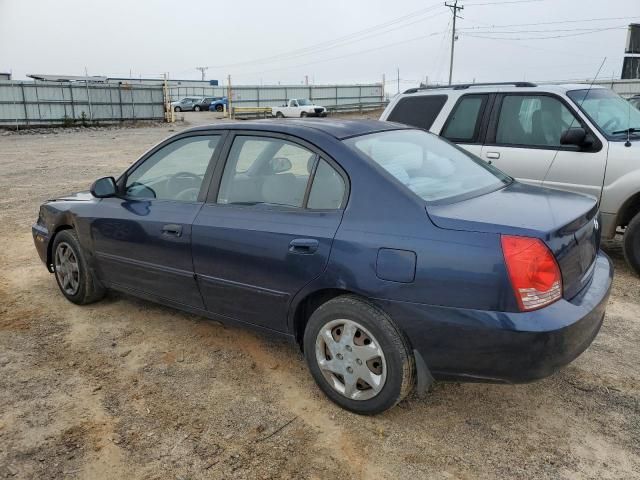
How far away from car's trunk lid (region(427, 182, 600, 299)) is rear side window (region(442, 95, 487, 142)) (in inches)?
119

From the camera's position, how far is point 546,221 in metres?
Answer: 2.72

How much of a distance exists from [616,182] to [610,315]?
1466 millimetres

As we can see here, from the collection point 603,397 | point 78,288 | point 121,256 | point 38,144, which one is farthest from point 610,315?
point 38,144

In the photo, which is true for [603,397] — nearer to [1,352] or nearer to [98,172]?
[1,352]

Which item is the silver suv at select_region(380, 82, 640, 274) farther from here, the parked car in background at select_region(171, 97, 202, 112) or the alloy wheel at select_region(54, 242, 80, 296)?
the parked car in background at select_region(171, 97, 202, 112)

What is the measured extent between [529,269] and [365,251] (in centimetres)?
78

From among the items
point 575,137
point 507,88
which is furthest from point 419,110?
point 575,137

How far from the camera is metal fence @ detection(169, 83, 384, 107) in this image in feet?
150

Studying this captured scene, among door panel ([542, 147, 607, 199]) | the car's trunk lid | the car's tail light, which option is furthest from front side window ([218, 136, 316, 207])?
door panel ([542, 147, 607, 199])

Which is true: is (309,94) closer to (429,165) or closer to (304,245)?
(429,165)

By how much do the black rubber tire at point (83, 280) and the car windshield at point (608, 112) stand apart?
487cm

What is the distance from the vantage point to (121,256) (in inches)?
161

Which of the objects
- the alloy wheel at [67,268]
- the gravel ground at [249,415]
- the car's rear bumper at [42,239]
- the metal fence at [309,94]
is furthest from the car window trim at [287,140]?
the metal fence at [309,94]

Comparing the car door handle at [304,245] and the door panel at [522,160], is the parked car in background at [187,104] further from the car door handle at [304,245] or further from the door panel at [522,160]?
the car door handle at [304,245]
